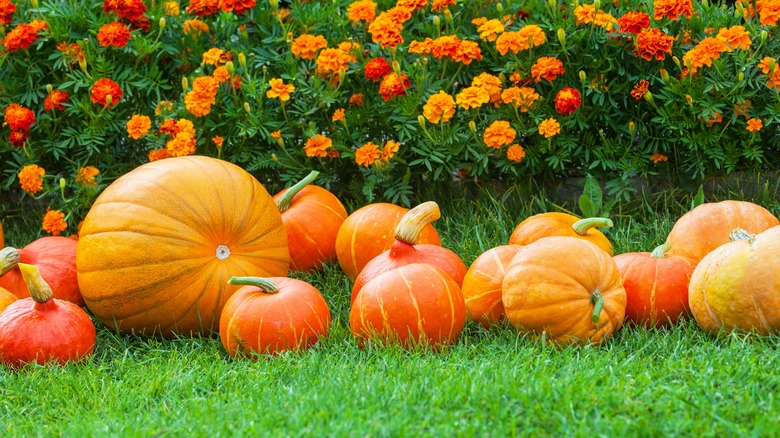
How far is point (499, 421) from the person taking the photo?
7.67ft

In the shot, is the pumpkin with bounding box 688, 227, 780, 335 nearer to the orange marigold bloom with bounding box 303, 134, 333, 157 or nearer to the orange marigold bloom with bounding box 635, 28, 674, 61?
the orange marigold bloom with bounding box 635, 28, 674, 61

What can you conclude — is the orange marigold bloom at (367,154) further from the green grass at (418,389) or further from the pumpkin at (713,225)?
the pumpkin at (713,225)

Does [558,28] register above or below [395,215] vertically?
above

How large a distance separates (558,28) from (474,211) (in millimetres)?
1036

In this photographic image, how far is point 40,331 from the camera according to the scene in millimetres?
3377

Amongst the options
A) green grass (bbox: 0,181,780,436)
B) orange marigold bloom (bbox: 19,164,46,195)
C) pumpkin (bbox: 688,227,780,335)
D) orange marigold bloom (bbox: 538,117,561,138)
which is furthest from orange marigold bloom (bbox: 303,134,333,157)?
pumpkin (bbox: 688,227,780,335)

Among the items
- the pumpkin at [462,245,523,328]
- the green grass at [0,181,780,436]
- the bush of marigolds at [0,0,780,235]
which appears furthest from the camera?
the bush of marigolds at [0,0,780,235]

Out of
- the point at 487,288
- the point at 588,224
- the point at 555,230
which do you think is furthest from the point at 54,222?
the point at 588,224

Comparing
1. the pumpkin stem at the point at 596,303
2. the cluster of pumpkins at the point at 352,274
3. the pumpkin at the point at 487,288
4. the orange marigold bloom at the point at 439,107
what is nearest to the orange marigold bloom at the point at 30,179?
the cluster of pumpkins at the point at 352,274

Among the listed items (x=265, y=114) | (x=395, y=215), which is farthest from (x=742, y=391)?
(x=265, y=114)

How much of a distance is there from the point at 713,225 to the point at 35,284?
104 inches

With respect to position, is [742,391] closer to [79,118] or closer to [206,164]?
[206,164]

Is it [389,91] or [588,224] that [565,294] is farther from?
[389,91]

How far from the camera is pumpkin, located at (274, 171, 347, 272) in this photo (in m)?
4.36
